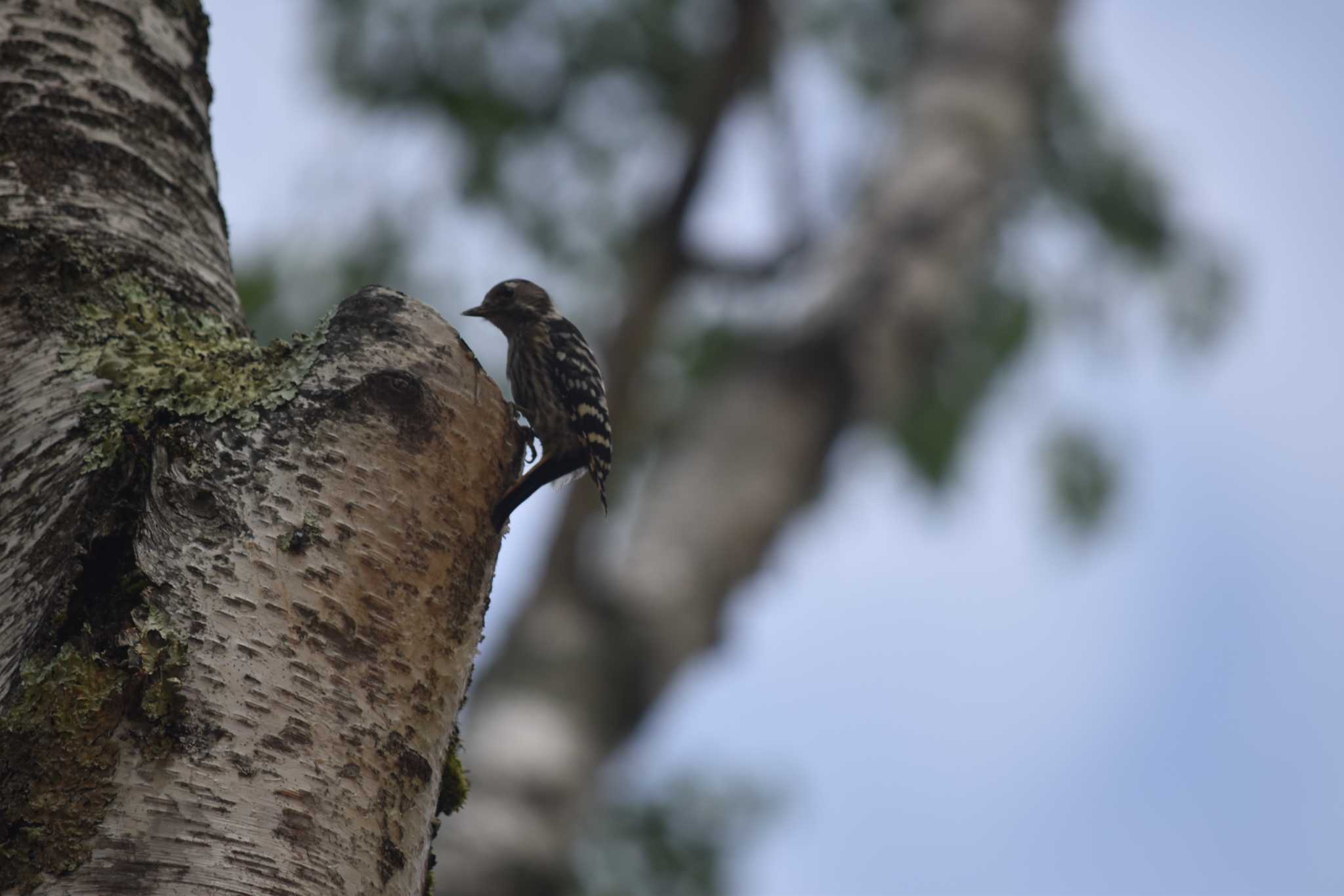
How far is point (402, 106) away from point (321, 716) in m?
7.61

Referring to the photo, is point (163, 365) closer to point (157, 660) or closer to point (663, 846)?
point (157, 660)

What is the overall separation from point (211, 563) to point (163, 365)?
1.32 ft

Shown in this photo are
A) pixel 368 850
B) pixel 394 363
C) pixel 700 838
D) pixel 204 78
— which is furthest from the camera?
pixel 700 838

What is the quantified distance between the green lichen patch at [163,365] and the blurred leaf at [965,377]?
24.8 feet

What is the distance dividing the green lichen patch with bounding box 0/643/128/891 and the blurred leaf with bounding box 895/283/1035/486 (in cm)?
801

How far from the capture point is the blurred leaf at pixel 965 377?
30.9 ft

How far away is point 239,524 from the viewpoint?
62.2 inches

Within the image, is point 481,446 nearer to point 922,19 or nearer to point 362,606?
point 362,606

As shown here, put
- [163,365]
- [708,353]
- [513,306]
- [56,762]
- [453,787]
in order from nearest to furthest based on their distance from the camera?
[56,762]
[163,365]
[453,787]
[513,306]
[708,353]

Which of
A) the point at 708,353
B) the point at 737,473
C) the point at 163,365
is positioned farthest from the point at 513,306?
the point at 708,353

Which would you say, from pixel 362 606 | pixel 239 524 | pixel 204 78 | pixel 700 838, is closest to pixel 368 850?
pixel 362 606

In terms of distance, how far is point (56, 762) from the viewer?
1.41 metres

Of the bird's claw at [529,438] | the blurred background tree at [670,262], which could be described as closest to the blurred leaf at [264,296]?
the blurred background tree at [670,262]

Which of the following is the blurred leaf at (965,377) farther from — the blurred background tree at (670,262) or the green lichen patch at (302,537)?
the green lichen patch at (302,537)
